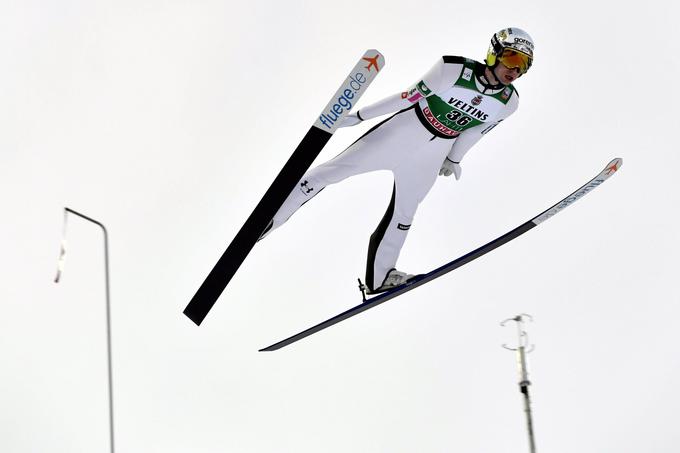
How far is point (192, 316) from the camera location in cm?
612

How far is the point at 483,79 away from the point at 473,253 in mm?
1224

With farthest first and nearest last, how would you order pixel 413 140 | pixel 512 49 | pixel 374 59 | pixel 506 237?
pixel 506 237, pixel 413 140, pixel 512 49, pixel 374 59

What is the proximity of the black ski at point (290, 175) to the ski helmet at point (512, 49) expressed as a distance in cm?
84

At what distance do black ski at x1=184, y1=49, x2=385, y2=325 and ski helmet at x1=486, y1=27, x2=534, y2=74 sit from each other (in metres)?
0.84

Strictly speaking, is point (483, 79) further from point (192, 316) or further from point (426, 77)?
point (192, 316)

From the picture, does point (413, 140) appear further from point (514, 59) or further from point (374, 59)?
point (374, 59)

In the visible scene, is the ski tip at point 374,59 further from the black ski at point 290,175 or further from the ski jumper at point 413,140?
the ski jumper at point 413,140

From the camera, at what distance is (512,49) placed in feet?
18.8

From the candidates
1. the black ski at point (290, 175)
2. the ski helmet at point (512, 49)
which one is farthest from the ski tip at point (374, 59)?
the ski helmet at point (512, 49)

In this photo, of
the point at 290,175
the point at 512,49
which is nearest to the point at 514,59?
the point at 512,49

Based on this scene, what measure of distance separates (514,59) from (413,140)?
0.89 m

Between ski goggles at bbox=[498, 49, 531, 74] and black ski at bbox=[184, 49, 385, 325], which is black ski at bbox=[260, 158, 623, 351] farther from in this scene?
black ski at bbox=[184, 49, 385, 325]

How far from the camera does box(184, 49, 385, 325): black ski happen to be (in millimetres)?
5414

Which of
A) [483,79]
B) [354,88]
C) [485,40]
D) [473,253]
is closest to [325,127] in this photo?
[354,88]
